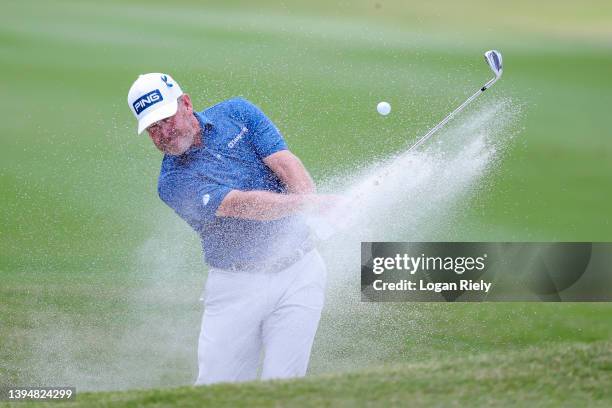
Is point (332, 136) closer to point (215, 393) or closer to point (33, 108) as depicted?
point (33, 108)

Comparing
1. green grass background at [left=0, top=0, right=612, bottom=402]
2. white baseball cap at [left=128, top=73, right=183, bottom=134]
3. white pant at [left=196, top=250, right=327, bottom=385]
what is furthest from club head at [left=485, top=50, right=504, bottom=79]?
green grass background at [left=0, top=0, right=612, bottom=402]

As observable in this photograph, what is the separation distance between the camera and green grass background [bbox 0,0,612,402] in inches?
230

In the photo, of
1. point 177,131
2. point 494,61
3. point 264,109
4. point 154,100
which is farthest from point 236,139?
point 264,109

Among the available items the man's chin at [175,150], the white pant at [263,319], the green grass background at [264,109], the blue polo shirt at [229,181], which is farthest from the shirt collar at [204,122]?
the green grass background at [264,109]

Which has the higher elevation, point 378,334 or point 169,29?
point 169,29

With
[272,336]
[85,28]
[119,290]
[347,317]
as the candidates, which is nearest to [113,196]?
[119,290]

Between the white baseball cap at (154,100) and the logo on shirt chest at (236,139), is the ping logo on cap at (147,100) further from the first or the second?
the logo on shirt chest at (236,139)

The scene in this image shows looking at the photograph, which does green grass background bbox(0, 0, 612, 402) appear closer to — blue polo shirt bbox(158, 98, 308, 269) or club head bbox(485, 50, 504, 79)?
club head bbox(485, 50, 504, 79)

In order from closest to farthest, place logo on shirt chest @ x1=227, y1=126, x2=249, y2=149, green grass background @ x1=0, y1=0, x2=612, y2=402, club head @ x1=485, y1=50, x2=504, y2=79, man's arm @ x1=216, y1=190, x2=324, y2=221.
A: 1. man's arm @ x1=216, y1=190, x2=324, y2=221
2. logo on shirt chest @ x1=227, y1=126, x2=249, y2=149
3. club head @ x1=485, y1=50, x2=504, y2=79
4. green grass background @ x1=0, y1=0, x2=612, y2=402

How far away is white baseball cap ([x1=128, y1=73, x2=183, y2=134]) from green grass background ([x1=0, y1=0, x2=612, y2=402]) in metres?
1.80

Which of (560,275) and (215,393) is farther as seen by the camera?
(560,275)

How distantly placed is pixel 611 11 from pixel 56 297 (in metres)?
3.53

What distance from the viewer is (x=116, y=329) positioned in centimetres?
573

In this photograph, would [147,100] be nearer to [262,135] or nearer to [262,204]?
[262,135]
